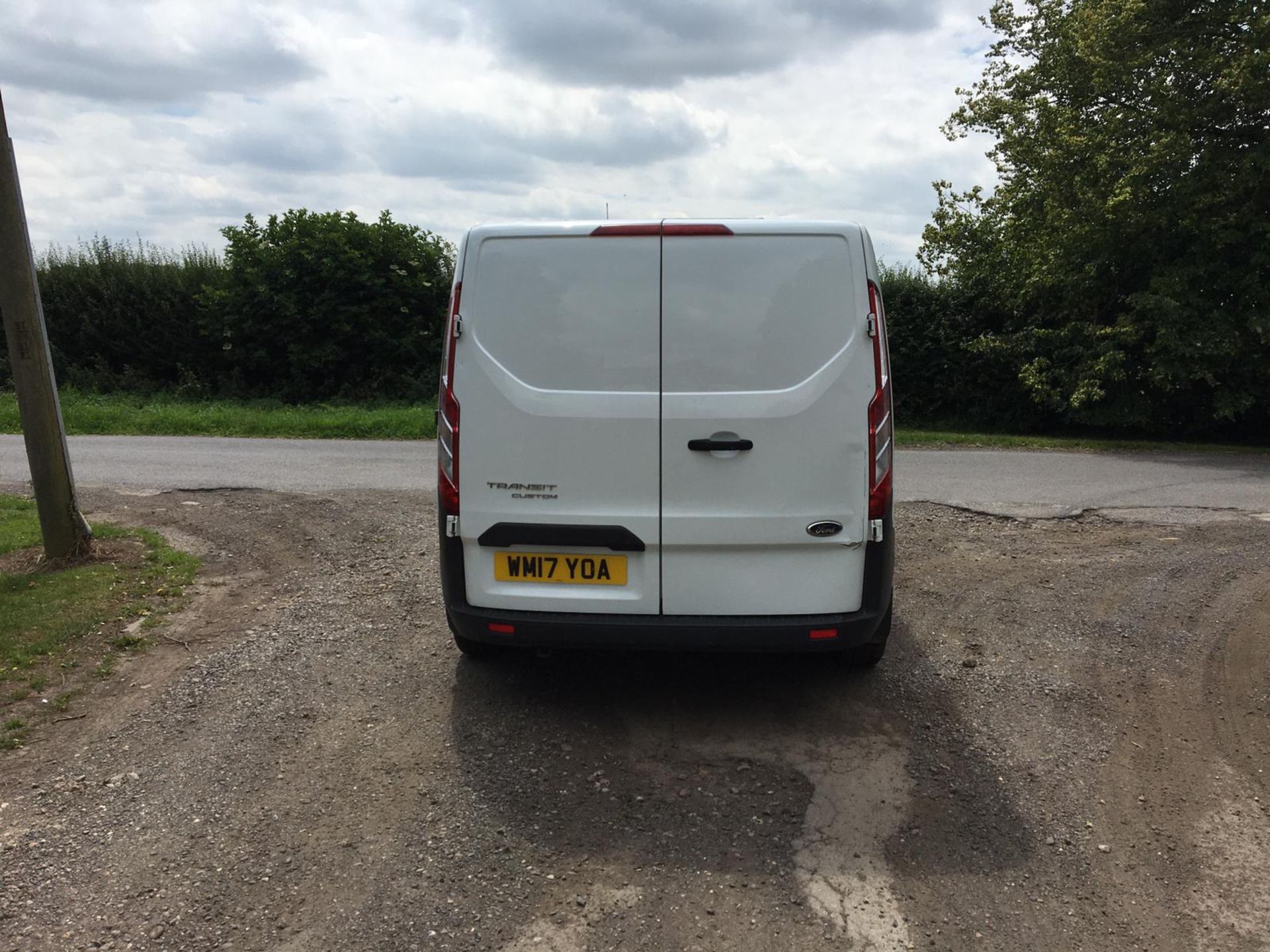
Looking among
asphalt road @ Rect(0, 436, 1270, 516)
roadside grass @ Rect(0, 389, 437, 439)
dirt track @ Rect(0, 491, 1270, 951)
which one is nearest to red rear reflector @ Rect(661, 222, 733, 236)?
dirt track @ Rect(0, 491, 1270, 951)

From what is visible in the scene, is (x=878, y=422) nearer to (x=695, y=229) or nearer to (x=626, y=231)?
(x=695, y=229)

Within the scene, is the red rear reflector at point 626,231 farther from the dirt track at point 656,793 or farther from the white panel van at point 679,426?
the dirt track at point 656,793

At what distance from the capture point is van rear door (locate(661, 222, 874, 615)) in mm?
3969

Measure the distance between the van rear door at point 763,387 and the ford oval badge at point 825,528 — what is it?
18mm

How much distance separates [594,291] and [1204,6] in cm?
1637

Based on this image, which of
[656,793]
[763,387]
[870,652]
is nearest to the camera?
[656,793]

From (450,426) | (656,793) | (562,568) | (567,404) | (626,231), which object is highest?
(626,231)

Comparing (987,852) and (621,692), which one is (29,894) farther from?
(987,852)

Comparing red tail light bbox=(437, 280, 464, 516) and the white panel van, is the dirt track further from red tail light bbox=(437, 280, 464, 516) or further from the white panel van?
red tail light bbox=(437, 280, 464, 516)

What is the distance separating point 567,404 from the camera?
4016mm

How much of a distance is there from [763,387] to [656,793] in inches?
66.4

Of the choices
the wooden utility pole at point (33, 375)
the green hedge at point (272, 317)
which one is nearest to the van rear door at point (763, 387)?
the wooden utility pole at point (33, 375)

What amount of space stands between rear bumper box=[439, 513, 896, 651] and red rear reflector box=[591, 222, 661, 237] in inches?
56.7

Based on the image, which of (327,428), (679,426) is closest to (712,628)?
(679,426)
